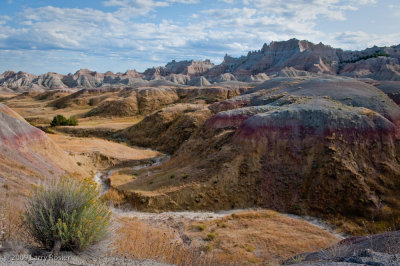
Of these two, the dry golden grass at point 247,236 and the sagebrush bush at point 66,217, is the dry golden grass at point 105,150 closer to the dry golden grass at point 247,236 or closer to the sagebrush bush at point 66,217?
the dry golden grass at point 247,236

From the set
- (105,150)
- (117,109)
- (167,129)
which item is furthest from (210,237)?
(117,109)

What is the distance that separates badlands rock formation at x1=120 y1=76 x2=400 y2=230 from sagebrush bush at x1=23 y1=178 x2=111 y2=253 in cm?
1213

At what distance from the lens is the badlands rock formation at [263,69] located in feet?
330

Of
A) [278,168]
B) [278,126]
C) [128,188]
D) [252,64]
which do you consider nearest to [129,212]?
[128,188]

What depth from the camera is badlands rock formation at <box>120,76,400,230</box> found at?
18.6m

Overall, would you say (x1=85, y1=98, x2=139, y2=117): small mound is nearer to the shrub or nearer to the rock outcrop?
the rock outcrop

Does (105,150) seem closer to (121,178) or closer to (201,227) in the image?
(121,178)

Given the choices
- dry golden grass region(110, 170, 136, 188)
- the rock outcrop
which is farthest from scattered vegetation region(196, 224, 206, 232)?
the rock outcrop

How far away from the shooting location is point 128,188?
67.7 feet

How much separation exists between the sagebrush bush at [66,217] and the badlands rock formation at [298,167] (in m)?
12.1

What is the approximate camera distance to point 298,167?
2081cm

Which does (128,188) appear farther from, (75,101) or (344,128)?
(75,101)

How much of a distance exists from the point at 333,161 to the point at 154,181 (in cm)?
1211

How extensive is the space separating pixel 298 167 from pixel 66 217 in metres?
17.2
